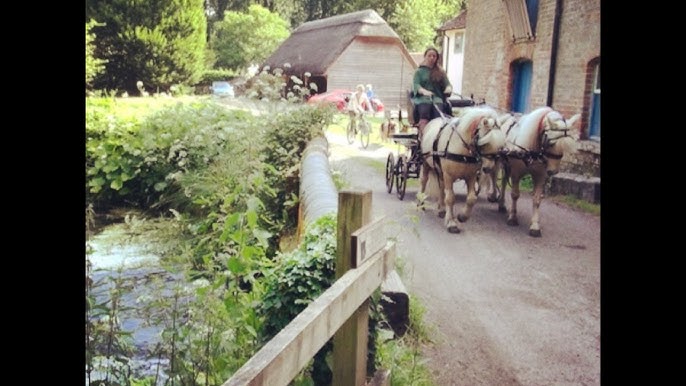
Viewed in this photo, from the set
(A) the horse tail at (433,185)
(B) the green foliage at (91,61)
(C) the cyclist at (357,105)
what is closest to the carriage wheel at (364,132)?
(C) the cyclist at (357,105)

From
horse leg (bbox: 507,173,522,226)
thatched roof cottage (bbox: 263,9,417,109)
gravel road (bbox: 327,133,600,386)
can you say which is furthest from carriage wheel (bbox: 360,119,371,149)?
horse leg (bbox: 507,173,522,226)

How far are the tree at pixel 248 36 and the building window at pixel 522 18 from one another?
575 centimetres

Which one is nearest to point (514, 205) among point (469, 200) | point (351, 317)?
point (469, 200)

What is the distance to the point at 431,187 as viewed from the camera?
7.42 metres

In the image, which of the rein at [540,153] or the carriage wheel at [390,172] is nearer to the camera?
the rein at [540,153]

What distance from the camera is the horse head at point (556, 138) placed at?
637cm

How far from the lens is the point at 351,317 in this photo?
226 centimetres

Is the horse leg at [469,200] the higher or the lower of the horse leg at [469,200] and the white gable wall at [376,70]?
the lower

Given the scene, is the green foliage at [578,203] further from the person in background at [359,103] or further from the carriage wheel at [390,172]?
the person in background at [359,103]

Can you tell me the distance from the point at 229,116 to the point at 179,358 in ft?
18.6

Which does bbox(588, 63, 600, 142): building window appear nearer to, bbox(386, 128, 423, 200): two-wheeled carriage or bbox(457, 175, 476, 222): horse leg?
bbox(386, 128, 423, 200): two-wheeled carriage

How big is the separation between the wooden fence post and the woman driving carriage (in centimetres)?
548

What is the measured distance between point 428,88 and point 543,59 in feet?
11.5
